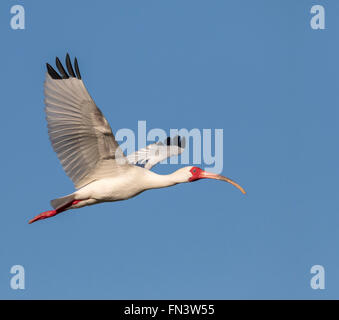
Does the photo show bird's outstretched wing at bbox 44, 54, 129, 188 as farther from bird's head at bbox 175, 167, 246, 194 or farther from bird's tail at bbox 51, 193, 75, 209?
bird's head at bbox 175, 167, 246, 194

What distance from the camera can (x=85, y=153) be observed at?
18984mm

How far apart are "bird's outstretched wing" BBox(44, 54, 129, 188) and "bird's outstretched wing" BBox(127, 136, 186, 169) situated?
3.94 meters

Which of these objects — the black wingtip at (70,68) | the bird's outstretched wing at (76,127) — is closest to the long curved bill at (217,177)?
the bird's outstretched wing at (76,127)

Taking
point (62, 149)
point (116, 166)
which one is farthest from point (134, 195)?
point (62, 149)

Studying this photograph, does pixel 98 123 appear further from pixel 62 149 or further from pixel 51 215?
pixel 51 215

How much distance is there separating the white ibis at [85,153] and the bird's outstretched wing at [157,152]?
3.06 m

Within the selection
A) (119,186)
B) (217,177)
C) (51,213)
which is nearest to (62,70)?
(119,186)

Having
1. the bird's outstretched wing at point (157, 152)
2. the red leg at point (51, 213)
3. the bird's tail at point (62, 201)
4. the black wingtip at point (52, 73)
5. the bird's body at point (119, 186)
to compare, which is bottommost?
the red leg at point (51, 213)

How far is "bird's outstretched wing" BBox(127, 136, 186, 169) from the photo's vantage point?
75.9 feet

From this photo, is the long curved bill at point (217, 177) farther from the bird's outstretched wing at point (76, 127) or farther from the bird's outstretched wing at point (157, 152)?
the bird's outstretched wing at point (157, 152)

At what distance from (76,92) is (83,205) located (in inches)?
121

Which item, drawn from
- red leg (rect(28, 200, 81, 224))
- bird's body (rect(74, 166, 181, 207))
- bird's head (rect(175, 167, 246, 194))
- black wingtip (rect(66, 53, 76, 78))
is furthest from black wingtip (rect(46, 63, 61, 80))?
bird's head (rect(175, 167, 246, 194))

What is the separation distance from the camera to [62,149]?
18.8m

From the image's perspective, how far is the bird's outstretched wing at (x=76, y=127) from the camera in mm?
Answer: 18234
